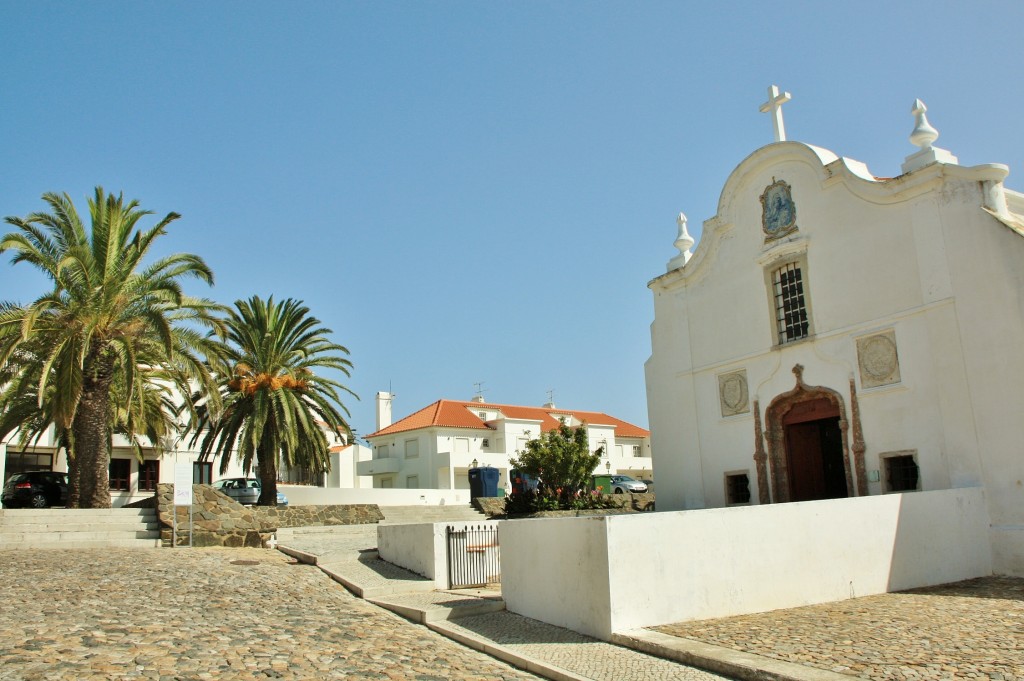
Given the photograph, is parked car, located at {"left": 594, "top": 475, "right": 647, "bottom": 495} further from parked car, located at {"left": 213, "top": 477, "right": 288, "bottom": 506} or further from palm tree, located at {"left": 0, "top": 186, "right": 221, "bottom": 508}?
palm tree, located at {"left": 0, "top": 186, "right": 221, "bottom": 508}

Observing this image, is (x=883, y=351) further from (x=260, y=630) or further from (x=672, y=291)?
(x=260, y=630)

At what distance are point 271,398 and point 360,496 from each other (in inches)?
438

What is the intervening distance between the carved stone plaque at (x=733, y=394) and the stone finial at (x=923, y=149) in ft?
18.7

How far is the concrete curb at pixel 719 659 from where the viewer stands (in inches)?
275

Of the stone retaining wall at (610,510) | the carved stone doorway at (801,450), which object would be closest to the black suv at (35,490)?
the stone retaining wall at (610,510)

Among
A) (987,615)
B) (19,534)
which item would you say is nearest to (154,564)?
(19,534)

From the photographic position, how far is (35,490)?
2828 cm

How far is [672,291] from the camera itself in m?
21.5

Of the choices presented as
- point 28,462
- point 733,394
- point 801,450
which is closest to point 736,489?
point 801,450

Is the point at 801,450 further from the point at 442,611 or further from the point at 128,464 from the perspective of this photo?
the point at 128,464

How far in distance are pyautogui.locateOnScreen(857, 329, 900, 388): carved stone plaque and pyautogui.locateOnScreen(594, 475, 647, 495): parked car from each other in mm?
25337

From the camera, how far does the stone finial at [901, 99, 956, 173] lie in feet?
51.7

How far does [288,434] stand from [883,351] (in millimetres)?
17221

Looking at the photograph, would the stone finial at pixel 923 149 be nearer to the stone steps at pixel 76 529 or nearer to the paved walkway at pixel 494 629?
the paved walkway at pixel 494 629
